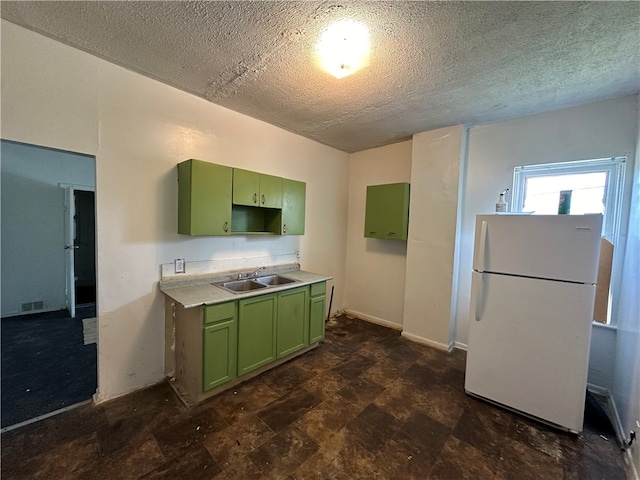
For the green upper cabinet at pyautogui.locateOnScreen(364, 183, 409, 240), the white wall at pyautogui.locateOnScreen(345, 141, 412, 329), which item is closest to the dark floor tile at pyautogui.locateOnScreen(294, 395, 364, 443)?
the white wall at pyautogui.locateOnScreen(345, 141, 412, 329)

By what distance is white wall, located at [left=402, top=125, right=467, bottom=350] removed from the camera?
10.1 feet

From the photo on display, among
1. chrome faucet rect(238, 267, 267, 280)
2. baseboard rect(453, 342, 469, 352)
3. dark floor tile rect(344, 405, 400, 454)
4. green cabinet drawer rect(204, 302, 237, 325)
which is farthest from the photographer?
baseboard rect(453, 342, 469, 352)

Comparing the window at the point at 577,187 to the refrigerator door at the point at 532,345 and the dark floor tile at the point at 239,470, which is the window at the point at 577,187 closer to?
the refrigerator door at the point at 532,345

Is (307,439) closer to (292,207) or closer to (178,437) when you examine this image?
(178,437)

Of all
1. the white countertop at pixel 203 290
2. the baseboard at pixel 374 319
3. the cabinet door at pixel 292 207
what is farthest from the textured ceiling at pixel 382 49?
the baseboard at pixel 374 319

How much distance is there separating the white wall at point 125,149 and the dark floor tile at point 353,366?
1714 millimetres

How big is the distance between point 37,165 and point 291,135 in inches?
151

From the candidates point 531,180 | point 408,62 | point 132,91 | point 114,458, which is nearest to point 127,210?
point 132,91

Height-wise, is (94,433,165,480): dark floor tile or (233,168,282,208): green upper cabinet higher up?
(233,168,282,208): green upper cabinet

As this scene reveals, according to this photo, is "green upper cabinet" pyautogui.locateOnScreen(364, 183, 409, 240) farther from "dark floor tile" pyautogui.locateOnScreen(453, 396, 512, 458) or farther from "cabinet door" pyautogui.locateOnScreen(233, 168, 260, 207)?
"dark floor tile" pyautogui.locateOnScreen(453, 396, 512, 458)

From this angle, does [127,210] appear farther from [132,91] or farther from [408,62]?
[408,62]

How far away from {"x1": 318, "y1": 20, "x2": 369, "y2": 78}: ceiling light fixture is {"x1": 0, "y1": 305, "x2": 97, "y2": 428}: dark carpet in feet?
10.8

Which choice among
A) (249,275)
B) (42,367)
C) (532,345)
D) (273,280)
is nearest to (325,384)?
(273,280)

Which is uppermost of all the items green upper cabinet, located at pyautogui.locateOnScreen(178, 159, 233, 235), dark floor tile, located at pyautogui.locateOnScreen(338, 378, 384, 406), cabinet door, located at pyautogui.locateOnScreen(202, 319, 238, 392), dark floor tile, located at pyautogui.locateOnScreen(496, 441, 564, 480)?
green upper cabinet, located at pyautogui.locateOnScreen(178, 159, 233, 235)
